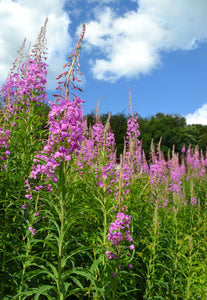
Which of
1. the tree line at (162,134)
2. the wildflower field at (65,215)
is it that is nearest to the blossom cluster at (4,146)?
the wildflower field at (65,215)

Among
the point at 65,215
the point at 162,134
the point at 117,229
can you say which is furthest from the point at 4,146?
the point at 162,134

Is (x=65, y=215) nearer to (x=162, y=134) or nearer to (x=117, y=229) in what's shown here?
(x=117, y=229)

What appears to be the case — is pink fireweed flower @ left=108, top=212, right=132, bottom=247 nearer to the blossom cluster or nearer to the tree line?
the blossom cluster

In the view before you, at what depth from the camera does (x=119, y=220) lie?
9.12ft

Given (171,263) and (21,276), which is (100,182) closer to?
(21,276)

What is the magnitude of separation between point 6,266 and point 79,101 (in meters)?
2.41

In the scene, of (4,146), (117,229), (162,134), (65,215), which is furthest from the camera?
(162,134)

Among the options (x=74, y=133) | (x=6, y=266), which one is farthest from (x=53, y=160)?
(x=6, y=266)

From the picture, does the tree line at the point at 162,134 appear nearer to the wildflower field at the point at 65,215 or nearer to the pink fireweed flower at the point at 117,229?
the wildflower field at the point at 65,215

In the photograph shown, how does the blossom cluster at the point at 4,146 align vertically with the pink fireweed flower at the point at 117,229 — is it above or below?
above

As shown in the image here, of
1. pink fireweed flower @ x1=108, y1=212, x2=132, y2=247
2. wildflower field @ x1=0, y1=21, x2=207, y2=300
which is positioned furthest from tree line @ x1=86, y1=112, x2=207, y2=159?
pink fireweed flower @ x1=108, y1=212, x2=132, y2=247

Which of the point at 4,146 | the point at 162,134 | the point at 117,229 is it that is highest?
the point at 162,134

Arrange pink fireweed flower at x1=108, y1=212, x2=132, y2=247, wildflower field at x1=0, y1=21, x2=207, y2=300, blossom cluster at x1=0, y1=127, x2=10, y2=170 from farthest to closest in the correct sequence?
blossom cluster at x1=0, y1=127, x2=10, y2=170 → pink fireweed flower at x1=108, y1=212, x2=132, y2=247 → wildflower field at x1=0, y1=21, x2=207, y2=300

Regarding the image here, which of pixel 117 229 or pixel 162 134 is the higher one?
pixel 162 134
